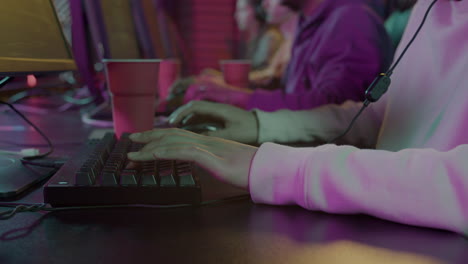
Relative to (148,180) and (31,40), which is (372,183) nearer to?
(148,180)

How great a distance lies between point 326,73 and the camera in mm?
1154

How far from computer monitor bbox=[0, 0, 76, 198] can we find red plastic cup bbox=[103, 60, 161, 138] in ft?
0.35

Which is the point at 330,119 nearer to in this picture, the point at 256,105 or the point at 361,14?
→ the point at 256,105

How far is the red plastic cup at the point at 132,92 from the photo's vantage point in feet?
2.43

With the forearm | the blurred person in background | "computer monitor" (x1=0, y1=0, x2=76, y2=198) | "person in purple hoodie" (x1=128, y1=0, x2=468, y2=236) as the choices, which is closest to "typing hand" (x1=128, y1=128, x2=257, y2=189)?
"person in purple hoodie" (x1=128, y1=0, x2=468, y2=236)

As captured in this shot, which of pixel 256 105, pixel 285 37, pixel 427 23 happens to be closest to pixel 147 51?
pixel 256 105

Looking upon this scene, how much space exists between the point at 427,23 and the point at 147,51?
3.65ft

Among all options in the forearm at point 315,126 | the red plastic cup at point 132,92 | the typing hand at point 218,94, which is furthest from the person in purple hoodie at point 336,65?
the red plastic cup at point 132,92

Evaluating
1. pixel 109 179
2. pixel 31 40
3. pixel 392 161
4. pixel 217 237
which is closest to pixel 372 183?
pixel 392 161

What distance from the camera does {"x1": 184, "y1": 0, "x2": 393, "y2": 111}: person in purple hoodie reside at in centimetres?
103

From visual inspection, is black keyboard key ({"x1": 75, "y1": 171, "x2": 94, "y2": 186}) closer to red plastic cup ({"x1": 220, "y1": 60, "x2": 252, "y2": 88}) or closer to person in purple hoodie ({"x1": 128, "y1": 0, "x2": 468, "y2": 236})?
person in purple hoodie ({"x1": 128, "y1": 0, "x2": 468, "y2": 236})

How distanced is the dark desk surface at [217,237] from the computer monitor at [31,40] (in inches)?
9.9

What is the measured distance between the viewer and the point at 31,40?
2.26ft

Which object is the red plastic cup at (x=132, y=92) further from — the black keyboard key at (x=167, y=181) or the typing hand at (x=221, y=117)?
the black keyboard key at (x=167, y=181)
